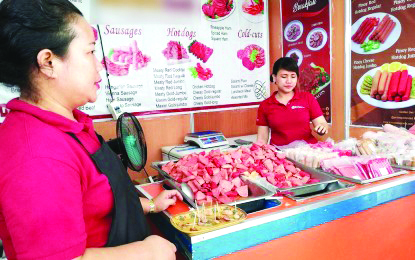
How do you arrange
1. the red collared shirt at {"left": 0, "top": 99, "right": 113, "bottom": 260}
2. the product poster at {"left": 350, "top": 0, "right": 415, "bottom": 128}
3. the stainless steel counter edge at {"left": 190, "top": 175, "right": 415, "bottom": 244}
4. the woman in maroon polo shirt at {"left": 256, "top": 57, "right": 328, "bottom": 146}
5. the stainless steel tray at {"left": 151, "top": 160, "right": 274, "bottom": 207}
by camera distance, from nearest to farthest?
the red collared shirt at {"left": 0, "top": 99, "right": 113, "bottom": 260}
the stainless steel counter edge at {"left": 190, "top": 175, "right": 415, "bottom": 244}
the stainless steel tray at {"left": 151, "top": 160, "right": 274, "bottom": 207}
the product poster at {"left": 350, "top": 0, "right": 415, "bottom": 128}
the woman in maroon polo shirt at {"left": 256, "top": 57, "right": 328, "bottom": 146}

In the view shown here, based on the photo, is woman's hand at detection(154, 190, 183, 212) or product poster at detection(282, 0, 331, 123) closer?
woman's hand at detection(154, 190, 183, 212)

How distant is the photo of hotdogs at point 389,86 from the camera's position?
2.61 meters

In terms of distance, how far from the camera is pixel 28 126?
0.81 meters

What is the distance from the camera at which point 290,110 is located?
2910mm

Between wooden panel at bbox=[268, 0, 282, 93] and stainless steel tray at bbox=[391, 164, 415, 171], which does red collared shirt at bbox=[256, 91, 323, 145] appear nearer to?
stainless steel tray at bbox=[391, 164, 415, 171]

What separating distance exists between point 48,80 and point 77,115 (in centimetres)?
22

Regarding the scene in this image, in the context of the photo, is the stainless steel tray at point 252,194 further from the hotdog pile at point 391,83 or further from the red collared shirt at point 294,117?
the hotdog pile at point 391,83

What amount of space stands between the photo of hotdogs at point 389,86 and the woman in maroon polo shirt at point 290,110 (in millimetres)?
477

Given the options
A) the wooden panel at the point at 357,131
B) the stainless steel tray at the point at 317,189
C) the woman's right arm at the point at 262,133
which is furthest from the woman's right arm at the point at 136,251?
the wooden panel at the point at 357,131

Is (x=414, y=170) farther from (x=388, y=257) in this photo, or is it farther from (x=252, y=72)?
(x=252, y=72)

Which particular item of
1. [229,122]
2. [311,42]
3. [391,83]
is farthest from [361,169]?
[229,122]

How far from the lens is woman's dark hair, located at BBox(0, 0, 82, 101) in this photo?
794mm

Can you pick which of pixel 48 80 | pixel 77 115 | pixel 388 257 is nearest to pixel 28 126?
pixel 48 80

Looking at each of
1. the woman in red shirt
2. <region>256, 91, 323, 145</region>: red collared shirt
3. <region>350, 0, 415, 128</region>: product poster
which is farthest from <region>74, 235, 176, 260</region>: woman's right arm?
<region>350, 0, 415, 128</region>: product poster
